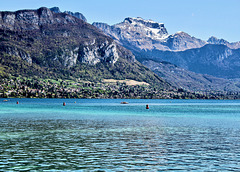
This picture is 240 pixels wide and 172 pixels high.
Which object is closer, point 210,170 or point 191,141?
point 210,170

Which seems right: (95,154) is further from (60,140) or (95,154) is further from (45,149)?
(60,140)

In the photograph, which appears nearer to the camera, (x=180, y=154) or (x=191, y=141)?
(x=180, y=154)

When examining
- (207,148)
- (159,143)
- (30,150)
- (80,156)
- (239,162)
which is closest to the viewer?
(239,162)

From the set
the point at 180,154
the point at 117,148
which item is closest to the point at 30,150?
the point at 117,148

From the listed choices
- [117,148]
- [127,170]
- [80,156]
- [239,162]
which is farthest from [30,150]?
[239,162]

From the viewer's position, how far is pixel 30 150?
153 ft

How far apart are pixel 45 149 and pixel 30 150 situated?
6.95 feet

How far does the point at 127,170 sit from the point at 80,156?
31.5ft

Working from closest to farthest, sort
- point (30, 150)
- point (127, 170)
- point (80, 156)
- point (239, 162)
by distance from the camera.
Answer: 1. point (127, 170)
2. point (239, 162)
3. point (80, 156)
4. point (30, 150)

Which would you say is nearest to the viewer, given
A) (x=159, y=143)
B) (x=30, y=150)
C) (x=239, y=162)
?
(x=239, y=162)

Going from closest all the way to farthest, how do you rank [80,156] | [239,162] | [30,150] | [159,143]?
1. [239,162]
2. [80,156]
3. [30,150]
4. [159,143]

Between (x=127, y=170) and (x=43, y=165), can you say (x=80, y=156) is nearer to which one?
(x=43, y=165)

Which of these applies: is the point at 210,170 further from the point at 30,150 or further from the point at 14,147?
the point at 14,147

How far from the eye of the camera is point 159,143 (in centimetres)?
5481
